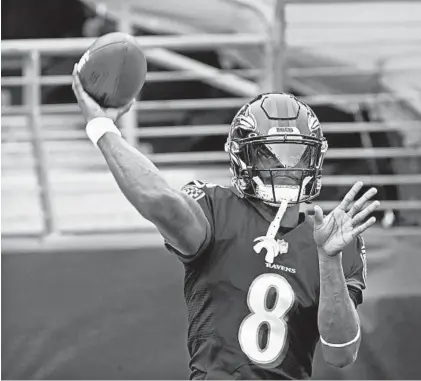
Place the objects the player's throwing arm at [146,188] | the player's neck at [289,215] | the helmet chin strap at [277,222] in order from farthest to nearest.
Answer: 1. the player's neck at [289,215]
2. the helmet chin strap at [277,222]
3. the player's throwing arm at [146,188]

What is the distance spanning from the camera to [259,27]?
21.2 feet

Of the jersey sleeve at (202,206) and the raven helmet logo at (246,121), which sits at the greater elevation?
the raven helmet logo at (246,121)

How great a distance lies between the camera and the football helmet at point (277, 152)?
2584mm

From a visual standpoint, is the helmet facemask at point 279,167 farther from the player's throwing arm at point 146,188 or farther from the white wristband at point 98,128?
the white wristband at point 98,128

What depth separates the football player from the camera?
237 centimetres

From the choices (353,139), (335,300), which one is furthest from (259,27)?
(335,300)

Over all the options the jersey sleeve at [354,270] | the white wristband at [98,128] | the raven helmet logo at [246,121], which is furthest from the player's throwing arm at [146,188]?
the jersey sleeve at [354,270]

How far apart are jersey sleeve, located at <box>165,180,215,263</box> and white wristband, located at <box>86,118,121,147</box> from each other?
0.29 metres

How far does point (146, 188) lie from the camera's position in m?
2.28

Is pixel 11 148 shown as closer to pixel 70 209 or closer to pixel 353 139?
pixel 70 209

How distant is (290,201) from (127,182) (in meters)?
0.52

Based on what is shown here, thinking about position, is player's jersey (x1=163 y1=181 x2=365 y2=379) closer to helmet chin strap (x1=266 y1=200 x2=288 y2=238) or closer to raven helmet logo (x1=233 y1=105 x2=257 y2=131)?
helmet chin strap (x1=266 y1=200 x2=288 y2=238)

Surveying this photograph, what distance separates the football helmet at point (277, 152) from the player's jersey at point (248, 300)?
101 millimetres

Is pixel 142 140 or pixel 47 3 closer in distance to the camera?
pixel 142 140
